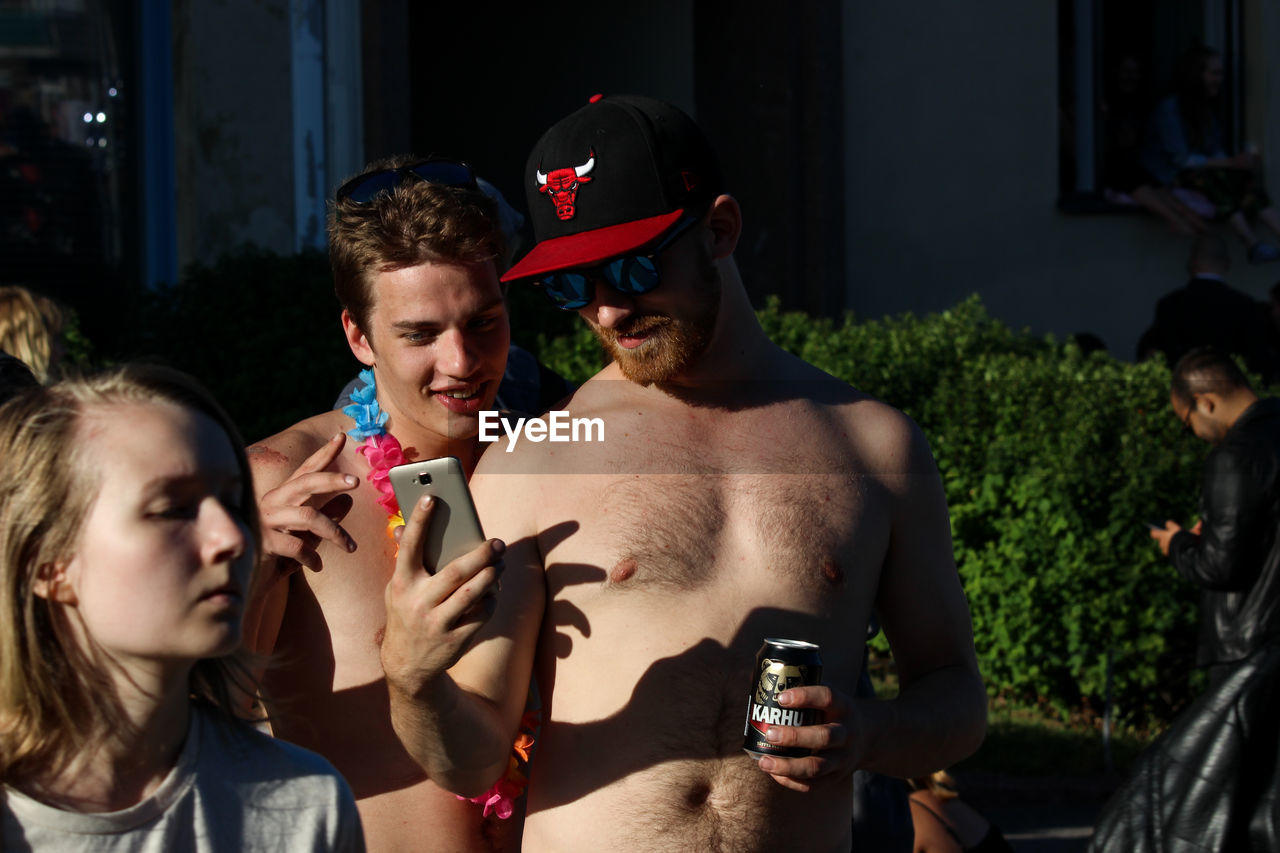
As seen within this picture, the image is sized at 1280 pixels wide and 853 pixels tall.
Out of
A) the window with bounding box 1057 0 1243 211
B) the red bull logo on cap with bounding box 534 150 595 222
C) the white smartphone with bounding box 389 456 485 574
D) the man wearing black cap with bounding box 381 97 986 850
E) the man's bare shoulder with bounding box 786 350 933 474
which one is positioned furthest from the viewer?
the window with bounding box 1057 0 1243 211

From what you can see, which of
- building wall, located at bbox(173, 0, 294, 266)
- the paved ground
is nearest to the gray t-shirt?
the paved ground

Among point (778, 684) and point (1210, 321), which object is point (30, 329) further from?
point (1210, 321)

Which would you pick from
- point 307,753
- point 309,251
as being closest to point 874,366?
point 309,251

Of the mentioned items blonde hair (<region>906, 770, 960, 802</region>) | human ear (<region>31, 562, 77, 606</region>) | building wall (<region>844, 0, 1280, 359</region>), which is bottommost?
blonde hair (<region>906, 770, 960, 802</region>)

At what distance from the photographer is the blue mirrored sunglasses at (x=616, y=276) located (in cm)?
251

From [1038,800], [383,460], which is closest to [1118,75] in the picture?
[1038,800]

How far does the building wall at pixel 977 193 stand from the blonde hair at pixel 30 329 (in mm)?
7479

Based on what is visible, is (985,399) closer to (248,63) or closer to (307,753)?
(248,63)

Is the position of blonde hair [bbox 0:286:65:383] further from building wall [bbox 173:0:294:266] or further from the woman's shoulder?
the woman's shoulder

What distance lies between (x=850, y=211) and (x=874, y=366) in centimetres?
412

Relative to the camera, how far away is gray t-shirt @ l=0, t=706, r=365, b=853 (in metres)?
1.79

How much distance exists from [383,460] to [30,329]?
2.84 metres

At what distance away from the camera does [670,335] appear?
2.59m

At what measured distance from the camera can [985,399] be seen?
7.71 m
